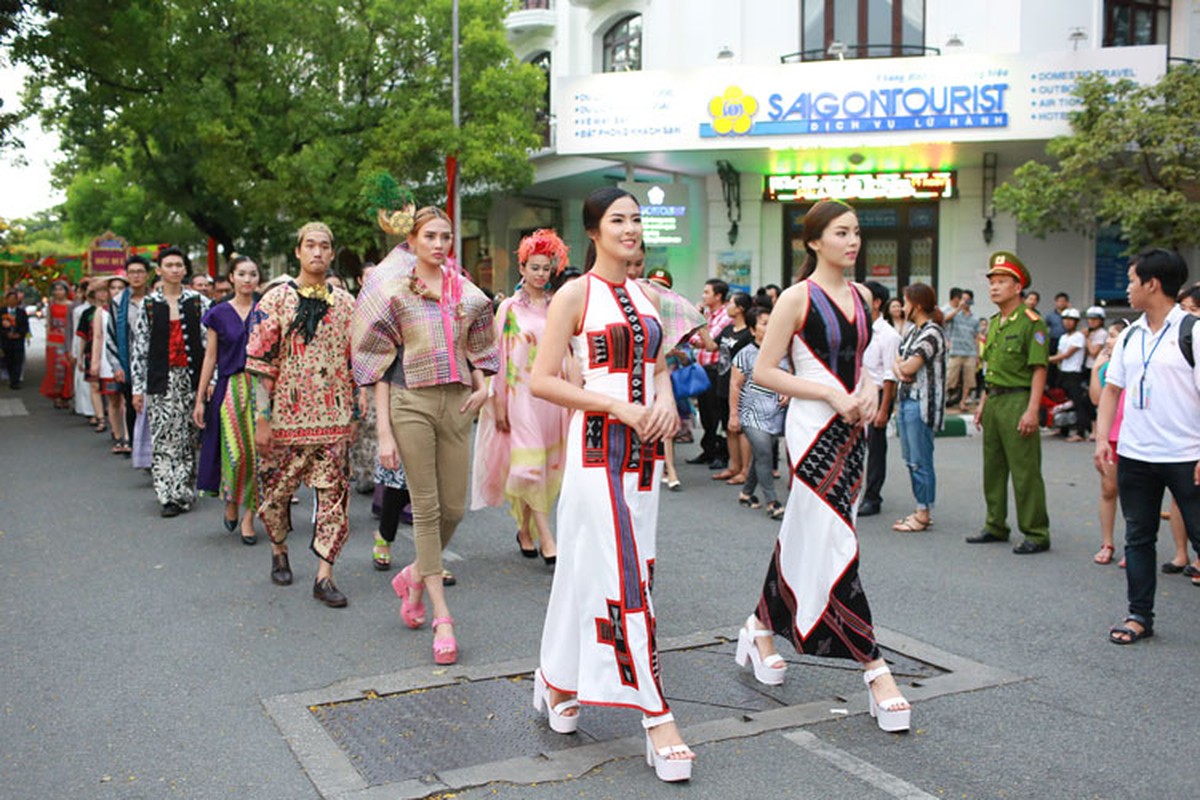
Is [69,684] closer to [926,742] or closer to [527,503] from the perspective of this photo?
[527,503]

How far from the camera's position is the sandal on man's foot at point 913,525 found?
8938mm

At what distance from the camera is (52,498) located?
10.4m

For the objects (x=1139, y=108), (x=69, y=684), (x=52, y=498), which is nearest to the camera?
(x=69, y=684)

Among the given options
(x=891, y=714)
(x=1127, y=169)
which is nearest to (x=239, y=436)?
(x=891, y=714)

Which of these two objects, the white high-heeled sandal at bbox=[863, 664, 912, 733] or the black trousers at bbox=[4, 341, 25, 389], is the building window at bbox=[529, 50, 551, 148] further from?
the white high-heeled sandal at bbox=[863, 664, 912, 733]

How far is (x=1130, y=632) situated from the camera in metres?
5.93

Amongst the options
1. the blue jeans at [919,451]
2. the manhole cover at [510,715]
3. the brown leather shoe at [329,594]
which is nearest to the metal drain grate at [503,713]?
the manhole cover at [510,715]

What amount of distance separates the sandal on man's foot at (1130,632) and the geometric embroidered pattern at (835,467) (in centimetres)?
200

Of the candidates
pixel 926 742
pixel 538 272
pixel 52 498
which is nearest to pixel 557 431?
pixel 538 272

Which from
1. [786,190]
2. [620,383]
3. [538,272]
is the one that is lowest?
[620,383]

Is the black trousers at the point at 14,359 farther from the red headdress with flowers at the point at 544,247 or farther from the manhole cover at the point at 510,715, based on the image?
the manhole cover at the point at 510,715

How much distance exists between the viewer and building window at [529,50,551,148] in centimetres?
2767

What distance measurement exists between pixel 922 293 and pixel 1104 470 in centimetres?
216

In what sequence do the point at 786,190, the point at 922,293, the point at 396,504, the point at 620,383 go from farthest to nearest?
the point at 786,190
the point at 922,293
the point at 396,504
the point at 620,383
